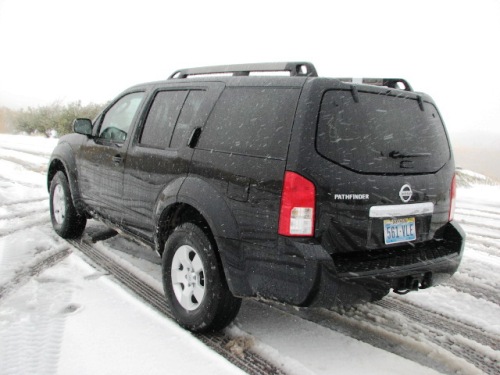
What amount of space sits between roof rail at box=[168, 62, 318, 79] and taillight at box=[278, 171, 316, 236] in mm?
761

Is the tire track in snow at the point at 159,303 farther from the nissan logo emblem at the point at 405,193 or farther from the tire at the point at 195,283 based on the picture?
the nissan logo emblem at the point at 405,193

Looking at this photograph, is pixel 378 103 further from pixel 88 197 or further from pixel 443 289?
pixel 88 197

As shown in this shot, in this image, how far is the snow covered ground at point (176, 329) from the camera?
2.69 m

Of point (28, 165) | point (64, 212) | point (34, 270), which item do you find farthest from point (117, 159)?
point (28, 165)

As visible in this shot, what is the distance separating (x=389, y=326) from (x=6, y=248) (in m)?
3.81

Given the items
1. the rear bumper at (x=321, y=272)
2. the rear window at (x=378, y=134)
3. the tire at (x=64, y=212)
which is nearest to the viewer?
the rear bumper at (x=321, y=272)

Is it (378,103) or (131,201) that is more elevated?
(378,103)

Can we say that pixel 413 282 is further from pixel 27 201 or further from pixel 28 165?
pixel 28 165

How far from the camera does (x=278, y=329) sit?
322cm

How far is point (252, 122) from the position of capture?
283 centimetres

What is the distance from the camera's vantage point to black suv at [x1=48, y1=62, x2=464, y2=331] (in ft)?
8.25

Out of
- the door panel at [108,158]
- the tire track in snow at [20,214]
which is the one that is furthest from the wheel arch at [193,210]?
the tire track in snow at [20,214]

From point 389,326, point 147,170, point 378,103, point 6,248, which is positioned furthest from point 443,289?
point 6,248

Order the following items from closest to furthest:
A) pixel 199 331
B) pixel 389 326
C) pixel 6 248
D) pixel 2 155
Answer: pixel 199 331 → pixel 389 326 → pixel 6 248 → pixel 2 155
